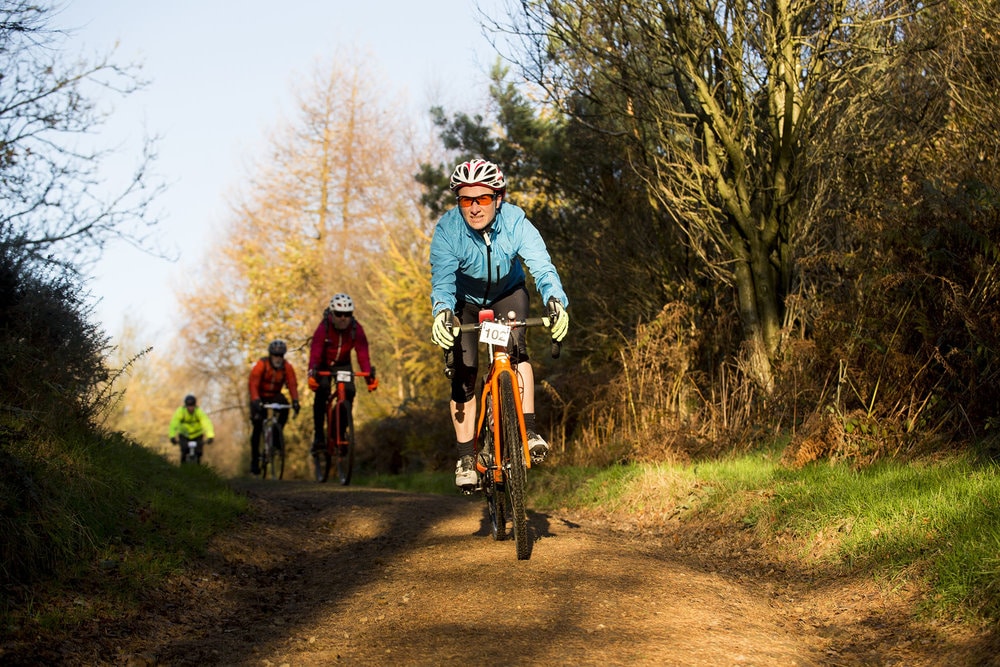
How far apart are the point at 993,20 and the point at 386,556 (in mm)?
7353

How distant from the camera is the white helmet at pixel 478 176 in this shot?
684cm

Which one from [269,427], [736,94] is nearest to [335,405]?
[269,427]

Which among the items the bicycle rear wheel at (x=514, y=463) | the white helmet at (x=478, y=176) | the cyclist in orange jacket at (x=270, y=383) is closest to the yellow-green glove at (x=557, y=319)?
the bicycle rear wheel at (x=514, y=463)

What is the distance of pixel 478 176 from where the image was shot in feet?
→ 22.5

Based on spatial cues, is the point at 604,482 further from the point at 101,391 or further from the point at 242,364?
the point at 242,364

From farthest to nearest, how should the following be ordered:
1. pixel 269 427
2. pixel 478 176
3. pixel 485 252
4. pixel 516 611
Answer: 1. pixel 269 427
2. pixel 485 252
3. pixel 478 176
4. pixel 516 611

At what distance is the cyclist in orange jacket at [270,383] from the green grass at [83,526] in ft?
24.1

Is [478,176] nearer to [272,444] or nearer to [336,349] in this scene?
[336,349]

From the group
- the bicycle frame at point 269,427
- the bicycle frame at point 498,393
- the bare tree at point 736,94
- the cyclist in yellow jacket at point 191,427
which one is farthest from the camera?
the cyclist in yellow jacket at point 191,427

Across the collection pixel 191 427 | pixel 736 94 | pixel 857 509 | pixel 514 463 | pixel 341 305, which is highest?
pixel 736 94

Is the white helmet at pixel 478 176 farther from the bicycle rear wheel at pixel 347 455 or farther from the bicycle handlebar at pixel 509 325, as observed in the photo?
the bicycle rear wheel at pixel 347 455

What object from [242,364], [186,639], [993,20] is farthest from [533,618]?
[242,364]

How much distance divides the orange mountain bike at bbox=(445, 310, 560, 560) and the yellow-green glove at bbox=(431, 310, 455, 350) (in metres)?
0.13

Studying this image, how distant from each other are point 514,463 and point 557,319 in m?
0.97
